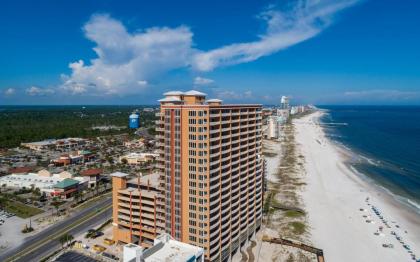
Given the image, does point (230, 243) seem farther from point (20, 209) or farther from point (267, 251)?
point (20, 209)

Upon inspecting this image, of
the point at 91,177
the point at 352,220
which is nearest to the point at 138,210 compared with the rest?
the point at 352,220

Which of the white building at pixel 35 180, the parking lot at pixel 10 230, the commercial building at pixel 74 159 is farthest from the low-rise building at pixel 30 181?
the commercial building at pixel 74 159

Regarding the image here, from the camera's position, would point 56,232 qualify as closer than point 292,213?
Yes

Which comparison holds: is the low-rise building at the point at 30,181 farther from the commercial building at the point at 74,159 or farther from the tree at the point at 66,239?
the tree at the point at 66,239

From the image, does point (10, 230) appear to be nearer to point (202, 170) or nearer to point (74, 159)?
point (202, 170)

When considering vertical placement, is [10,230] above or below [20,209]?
below

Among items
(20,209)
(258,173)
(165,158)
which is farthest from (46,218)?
(258,173)
